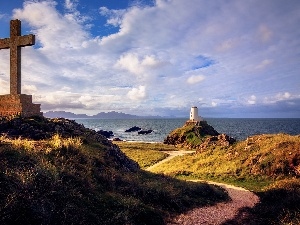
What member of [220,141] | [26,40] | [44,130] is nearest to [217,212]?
[44,130]

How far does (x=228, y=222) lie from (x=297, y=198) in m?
5.55

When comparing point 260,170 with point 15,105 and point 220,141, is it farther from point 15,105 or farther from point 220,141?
point 15,105

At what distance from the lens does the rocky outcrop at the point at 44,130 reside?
63.5 feet

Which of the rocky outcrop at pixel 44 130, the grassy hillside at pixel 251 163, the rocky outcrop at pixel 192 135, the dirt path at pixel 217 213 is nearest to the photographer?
the dirt path at pixel 217 213

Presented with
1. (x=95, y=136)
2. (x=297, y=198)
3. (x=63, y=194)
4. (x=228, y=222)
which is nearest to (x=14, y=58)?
(x=95, y=136)

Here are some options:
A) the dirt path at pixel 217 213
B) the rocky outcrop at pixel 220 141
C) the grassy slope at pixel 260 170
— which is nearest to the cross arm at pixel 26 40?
the dirt path at pixel 217 213

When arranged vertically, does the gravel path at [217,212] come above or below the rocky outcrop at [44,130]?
below

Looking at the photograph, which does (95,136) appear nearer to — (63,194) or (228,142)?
(63,194)

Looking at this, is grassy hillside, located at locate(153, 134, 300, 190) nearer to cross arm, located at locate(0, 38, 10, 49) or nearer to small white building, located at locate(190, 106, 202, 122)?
cross arm, located at locate(0, 38, 10, 49)

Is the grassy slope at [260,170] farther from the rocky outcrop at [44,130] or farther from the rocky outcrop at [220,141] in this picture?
the rocky outcrop at [44,130]

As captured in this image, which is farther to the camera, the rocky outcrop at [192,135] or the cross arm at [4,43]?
the rocky outcrop at [192,135]

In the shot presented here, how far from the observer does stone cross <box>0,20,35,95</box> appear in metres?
20.9

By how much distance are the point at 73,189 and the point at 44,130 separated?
32.6 ft

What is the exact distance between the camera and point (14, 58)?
69.2 feet
